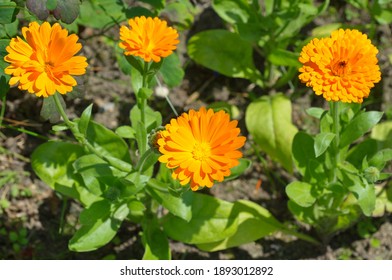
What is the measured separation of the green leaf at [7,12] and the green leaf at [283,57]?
1301 mm

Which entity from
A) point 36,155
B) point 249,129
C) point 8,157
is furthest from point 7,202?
point 249,129

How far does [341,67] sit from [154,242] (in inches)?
47.8

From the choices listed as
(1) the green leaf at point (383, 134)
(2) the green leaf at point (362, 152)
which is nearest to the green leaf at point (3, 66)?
(2) the green leaf at point (362, 152)

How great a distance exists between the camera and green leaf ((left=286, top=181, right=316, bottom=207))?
8.38 feet

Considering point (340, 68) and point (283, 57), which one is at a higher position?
point (340, 68)

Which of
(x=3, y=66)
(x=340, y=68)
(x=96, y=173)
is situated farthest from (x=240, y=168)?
(x=3, y=66)

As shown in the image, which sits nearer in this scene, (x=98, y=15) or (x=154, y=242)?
(x=154, y=242)

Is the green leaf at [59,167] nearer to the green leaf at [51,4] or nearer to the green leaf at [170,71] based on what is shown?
the green leaf at [170,71]

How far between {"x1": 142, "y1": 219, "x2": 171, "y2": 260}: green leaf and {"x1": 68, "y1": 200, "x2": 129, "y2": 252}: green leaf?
0.64 feet

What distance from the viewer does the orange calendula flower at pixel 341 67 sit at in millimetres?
2029

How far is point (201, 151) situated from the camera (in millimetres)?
2059

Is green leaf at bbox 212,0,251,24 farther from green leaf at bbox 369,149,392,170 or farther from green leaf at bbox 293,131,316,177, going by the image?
green leaf at bbox 369,149,392,170

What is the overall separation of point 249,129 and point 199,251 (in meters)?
0.66

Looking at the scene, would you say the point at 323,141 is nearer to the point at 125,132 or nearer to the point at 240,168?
the point at 240,168
